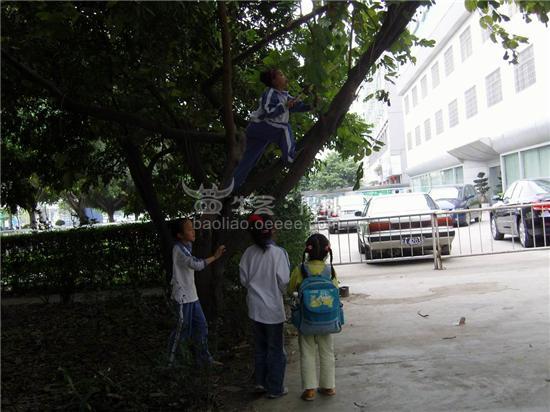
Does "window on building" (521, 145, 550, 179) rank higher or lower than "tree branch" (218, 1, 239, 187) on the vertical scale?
higher

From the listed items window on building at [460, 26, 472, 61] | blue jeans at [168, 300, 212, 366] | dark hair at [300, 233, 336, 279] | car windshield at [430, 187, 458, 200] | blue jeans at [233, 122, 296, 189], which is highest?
window on building at [460, 26, 472, 61]

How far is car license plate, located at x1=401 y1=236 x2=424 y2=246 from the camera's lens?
1150 cm

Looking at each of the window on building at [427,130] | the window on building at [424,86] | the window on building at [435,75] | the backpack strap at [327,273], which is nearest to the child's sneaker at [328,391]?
the backpack strap at [327,273]

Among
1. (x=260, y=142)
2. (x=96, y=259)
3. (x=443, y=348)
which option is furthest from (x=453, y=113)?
(x=260, y=142)

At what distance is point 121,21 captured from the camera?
4.74 metres

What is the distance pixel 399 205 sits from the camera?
43.6ft

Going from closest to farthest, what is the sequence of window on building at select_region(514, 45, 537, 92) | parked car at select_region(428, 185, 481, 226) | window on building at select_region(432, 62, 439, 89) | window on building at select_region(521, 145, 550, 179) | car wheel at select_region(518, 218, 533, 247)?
car wheel at select_region(518, 218, 533, 247) → parked car at select_region(428, 185, 481, 226) → window on building at select_region(514, 45, 537, 92) → window on building at select_region(521, 145, 550, 179) → window on building at select_region(432, 62, 439, 89)

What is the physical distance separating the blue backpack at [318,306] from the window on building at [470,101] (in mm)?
29988

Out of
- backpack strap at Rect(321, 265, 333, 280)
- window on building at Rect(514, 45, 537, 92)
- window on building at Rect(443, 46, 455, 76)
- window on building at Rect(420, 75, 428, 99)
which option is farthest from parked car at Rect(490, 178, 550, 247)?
window on building at Rect(420, 75, 428, 99)

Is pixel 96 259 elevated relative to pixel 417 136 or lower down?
lower down

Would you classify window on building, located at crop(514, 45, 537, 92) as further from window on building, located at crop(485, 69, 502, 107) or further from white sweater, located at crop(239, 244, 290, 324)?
white sweater, located at crop(239, 244, 290, 324)

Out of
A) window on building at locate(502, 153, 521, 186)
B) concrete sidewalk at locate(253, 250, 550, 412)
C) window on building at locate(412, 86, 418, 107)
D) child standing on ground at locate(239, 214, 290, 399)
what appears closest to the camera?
concrete sidewalk at locate(253, 250, 550, 412)

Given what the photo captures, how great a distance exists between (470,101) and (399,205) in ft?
72.0

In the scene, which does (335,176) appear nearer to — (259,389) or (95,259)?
(95,259)
